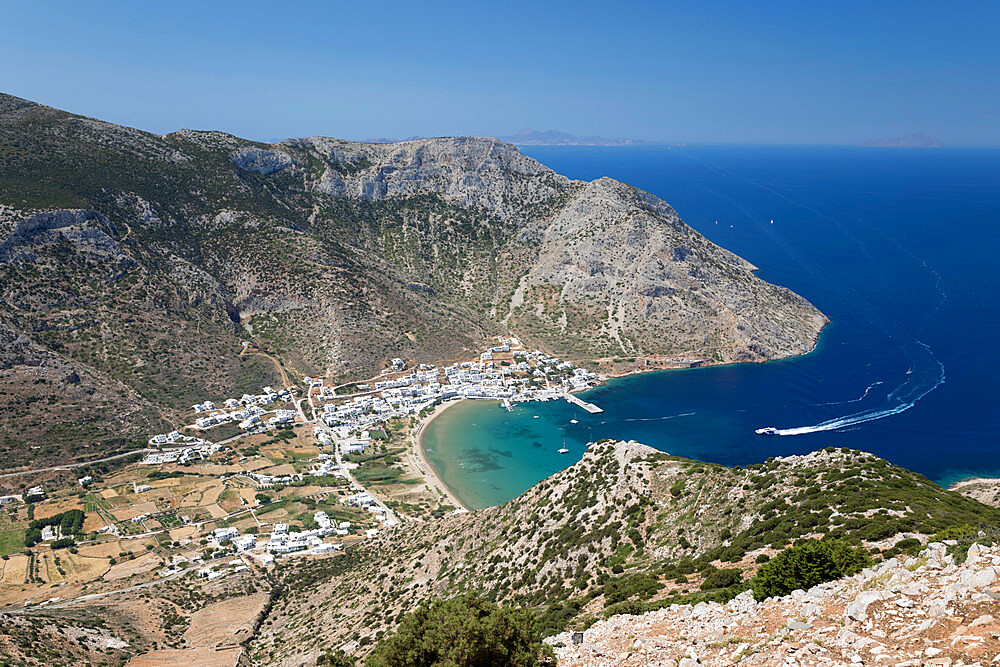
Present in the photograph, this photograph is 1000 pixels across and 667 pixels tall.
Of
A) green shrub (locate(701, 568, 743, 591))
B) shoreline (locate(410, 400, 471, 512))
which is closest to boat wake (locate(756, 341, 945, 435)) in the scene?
shoreline (locate(410, 400, 471, 512))

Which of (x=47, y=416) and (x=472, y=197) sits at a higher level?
(x=472, y=197)

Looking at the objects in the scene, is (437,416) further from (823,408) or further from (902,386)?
(902,386)

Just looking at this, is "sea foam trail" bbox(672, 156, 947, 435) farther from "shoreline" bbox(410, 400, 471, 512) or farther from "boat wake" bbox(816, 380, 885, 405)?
"shoreline" bbox(410, 400, 471, 512)

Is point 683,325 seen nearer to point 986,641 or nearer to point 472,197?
point 472,197

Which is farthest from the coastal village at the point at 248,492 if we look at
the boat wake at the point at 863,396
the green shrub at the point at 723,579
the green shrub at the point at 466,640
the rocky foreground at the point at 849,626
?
the rocky foreground at the point at 849,626

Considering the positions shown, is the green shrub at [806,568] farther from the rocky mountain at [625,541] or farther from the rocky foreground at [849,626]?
the rocky mountain at [625,541]

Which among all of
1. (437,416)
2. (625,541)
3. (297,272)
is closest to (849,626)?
(625,541)

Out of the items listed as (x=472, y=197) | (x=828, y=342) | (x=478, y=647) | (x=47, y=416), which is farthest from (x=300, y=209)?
(x=478, y=647)
